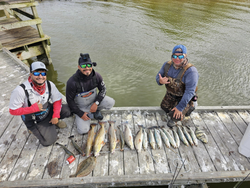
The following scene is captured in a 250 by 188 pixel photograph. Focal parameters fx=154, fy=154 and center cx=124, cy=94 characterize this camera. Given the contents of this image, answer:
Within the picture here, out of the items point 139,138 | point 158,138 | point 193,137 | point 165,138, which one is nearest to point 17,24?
point 139,138

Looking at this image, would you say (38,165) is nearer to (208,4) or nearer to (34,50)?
(34,50)

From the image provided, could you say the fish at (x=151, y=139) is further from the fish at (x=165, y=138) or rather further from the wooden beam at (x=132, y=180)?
the wooden beam at (x=132, y=180)

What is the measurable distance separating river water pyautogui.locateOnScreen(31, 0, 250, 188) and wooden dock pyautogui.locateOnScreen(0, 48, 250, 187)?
1.35m

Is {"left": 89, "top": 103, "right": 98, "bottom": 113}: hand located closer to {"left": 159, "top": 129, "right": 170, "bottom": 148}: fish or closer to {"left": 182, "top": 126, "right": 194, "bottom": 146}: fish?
{"left": 159, "top": 129, "right": 170, "bottom": 148}: fish

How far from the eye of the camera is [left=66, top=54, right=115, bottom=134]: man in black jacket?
3613mm

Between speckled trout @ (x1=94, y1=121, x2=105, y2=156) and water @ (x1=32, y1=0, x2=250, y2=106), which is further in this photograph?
water @ (x1=32, y1=0, x2=250, y2=106)

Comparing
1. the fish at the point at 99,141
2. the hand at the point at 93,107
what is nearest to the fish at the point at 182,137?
the fish at the point at 99,141

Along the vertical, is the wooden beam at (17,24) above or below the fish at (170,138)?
above

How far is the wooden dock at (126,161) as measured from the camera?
301 cm

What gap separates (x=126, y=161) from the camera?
329cm

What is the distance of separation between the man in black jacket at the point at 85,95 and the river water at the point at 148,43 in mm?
2733

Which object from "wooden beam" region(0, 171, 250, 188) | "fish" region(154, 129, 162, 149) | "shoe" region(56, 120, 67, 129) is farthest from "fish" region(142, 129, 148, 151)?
"shoe" region(56, 120, 67, 129)

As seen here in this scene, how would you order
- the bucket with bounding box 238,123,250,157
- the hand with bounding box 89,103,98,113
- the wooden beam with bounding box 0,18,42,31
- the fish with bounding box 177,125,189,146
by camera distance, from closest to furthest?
the bucket with bounding box 238,123,250,157, the fish with bounding box 177,125,189,146, the hand with bounding box 89,103,98,113, the wooden beam with bounding box 0,18,42,31

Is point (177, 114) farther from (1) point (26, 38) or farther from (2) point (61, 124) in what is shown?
(1) point (26, 38)
